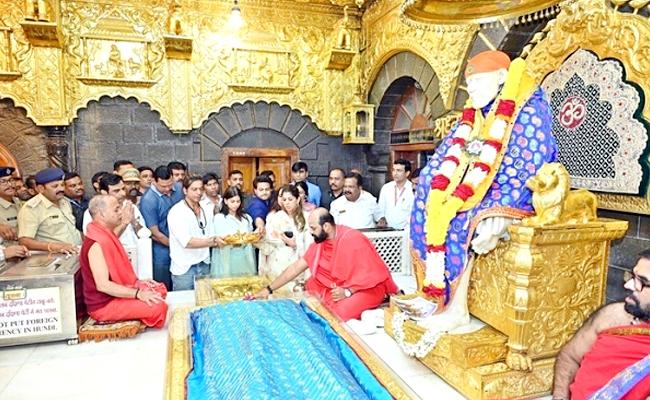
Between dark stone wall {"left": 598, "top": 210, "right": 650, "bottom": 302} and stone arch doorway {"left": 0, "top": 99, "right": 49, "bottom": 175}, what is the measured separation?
6.20m

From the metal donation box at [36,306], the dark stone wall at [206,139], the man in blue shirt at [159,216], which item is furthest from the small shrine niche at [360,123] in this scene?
the metal donation box at [36,306]

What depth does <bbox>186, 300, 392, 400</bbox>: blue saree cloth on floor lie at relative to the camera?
1.63 m

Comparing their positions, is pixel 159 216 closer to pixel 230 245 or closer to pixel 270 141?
pixel 230 245

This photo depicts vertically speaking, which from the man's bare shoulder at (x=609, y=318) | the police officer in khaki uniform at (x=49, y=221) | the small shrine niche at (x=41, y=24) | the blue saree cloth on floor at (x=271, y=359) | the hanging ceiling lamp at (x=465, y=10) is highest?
the small shrine niche at (x=41, y=24)

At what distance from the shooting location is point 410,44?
503 centimetres

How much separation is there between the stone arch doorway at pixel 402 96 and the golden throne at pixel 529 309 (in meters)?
2.60

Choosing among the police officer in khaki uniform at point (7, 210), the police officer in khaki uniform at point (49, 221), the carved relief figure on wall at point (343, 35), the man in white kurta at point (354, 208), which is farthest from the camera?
the carved relief figure on wall at point (343, 35)

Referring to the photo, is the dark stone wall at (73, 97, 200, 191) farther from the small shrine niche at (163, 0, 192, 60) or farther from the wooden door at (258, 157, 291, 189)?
the wooden door at (258, 157, 291, 189)

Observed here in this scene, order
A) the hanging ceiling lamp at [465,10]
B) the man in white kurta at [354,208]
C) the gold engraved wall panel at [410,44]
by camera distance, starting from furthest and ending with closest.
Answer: the man in white kurta at [354,208] → the gold engraved wall panel at [410,44] → the hanging ceiling lamp at [465,10]

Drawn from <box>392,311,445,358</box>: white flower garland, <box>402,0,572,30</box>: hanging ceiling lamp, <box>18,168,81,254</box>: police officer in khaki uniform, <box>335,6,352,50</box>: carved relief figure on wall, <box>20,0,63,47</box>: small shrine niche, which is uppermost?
<box>335,6,352,50</box>: carved relief figure on wall

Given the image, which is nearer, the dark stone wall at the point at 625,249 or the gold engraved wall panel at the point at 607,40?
the gold engraved wall panel at the point at 607,40

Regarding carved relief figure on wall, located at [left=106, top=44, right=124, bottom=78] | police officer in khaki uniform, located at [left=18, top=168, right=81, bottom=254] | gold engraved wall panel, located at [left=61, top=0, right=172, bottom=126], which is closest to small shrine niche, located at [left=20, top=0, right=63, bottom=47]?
gold engraved wall panel, located at [left=61, top=0, right=172, bottom=126]

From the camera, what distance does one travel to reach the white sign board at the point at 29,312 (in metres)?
2.59

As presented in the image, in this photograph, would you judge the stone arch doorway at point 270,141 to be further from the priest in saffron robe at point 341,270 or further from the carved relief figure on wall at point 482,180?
the carved relief figure on wall at point 482,180
